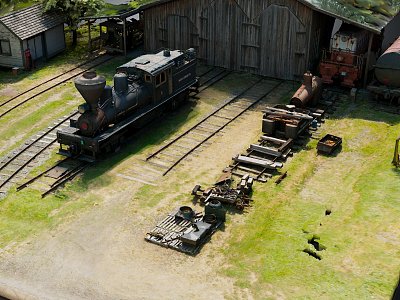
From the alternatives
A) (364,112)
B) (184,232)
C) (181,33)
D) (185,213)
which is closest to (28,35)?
(181,33)

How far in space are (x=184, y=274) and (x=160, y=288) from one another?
996 mm

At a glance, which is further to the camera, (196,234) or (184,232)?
(184,232)

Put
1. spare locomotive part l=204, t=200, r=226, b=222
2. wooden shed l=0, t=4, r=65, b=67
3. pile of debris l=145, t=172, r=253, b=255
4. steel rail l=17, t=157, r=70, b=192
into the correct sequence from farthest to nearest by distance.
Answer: wooden shed l=0, t=4, r=65, b=67, steel rail l=17, t=157, r=70, b=192, spare locomotive part l=204, t=200, r=226, b=222, pile of debris l=145, t=172, r=253, b=255

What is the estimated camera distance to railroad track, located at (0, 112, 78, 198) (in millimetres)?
23109

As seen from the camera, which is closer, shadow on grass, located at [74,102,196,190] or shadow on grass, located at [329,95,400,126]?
shadow on grass, located at [74,102,196,190]

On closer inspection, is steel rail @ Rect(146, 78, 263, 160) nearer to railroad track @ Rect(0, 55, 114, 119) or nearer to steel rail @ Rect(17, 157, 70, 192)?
steel rail @ Rect(17, 157, 70, 192)

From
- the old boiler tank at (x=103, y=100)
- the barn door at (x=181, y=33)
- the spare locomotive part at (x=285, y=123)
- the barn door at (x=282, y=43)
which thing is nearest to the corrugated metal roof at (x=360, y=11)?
the barn door at (x=282, y=43)

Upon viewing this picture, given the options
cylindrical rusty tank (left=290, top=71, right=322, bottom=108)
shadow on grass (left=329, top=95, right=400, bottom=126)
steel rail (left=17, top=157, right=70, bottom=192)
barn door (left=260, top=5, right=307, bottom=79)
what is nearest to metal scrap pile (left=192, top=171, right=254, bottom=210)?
steel rail (left=17, top=157, right=70, bottom=192)

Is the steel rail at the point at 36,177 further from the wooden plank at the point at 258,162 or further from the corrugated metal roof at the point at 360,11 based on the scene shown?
the corrugated metal roof at the point at 360,11

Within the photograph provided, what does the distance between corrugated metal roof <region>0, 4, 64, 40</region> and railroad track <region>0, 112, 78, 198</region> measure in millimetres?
9598

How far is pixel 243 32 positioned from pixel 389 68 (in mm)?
9105

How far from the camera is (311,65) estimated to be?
1309 inches

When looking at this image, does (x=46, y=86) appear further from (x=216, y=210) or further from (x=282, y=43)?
(x=216, y=210)

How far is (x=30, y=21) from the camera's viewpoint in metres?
35.2
